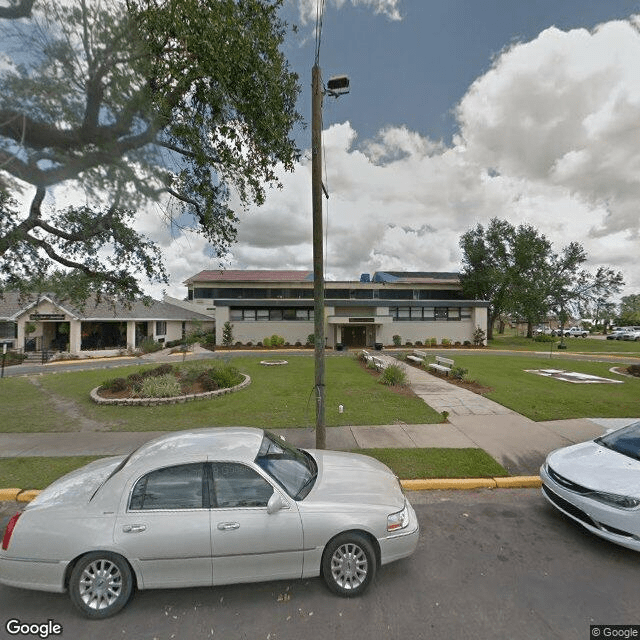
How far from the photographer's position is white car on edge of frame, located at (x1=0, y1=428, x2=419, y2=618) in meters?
2.91

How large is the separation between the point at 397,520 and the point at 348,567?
65 cm

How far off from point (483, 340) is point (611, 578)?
108ft

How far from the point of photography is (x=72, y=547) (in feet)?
9.48

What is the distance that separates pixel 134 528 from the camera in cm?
296

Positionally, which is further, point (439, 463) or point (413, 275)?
point (413, 275)

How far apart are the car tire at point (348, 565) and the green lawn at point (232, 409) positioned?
15.9ft

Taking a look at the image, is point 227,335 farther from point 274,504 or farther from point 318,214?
point 274,504

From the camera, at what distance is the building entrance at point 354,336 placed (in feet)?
108

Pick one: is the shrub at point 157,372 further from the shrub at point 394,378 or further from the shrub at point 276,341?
the shrub at point 276,341

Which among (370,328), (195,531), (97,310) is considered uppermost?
(97,310)

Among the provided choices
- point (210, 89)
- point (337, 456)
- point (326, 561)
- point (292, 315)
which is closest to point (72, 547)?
point (326, 561)

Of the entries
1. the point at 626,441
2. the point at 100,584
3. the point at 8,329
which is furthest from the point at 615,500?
the point at 8,329

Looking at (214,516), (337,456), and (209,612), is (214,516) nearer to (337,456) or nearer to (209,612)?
(209,612)

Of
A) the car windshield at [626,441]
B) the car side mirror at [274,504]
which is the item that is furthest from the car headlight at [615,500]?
the car side mirror at [274,504]
